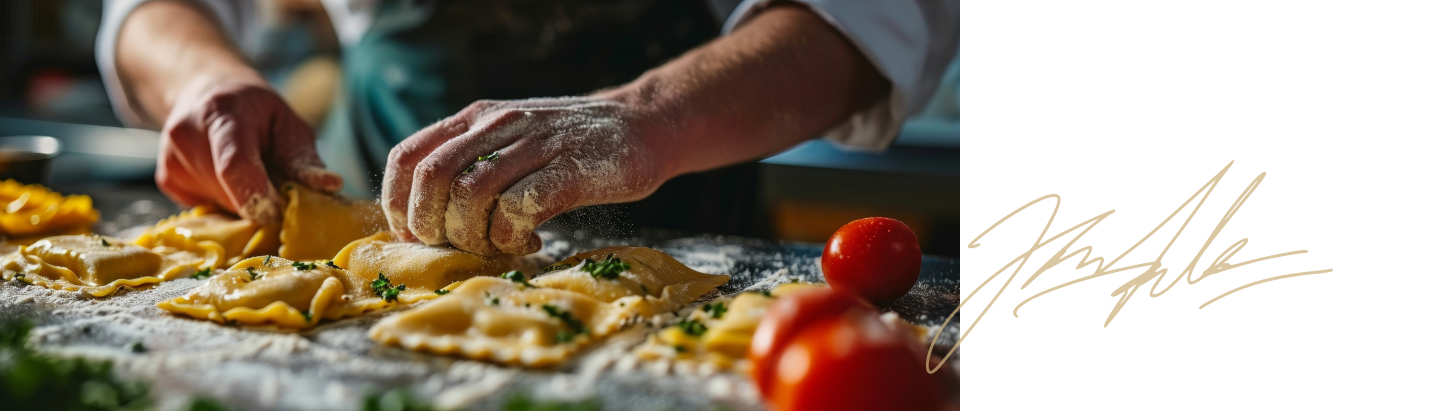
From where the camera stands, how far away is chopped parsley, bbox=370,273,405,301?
1.81 meters

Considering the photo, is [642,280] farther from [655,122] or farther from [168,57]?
[168,57]

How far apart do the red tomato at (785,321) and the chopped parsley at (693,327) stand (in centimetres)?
23

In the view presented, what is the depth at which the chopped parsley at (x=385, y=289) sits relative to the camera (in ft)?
5.95

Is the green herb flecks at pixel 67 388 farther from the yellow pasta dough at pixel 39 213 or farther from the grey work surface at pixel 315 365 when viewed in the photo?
the yellow pasta dough at pixel 39 213

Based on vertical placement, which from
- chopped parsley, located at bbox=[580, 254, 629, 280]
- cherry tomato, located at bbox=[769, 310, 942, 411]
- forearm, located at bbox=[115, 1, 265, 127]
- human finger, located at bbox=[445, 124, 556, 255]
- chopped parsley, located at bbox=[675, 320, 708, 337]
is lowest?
chopped parsley, located at bbox=[580, 254, 629, 280]

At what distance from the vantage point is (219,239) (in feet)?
7.60

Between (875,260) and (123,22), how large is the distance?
10.4 feet

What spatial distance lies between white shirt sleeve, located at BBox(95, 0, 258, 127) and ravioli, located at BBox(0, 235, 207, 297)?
1443 millimetres

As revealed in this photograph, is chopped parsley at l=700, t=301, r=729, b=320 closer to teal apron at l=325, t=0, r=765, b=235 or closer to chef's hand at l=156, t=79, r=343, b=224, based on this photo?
chef's hand at l=156, t=79, r=343, b=224

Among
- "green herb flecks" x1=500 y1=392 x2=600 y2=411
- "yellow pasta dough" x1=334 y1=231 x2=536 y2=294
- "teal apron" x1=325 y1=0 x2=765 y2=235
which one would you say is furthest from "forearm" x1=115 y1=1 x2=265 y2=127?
"green herb flecks" x1=500 y1=392 x2=600 y2=411
